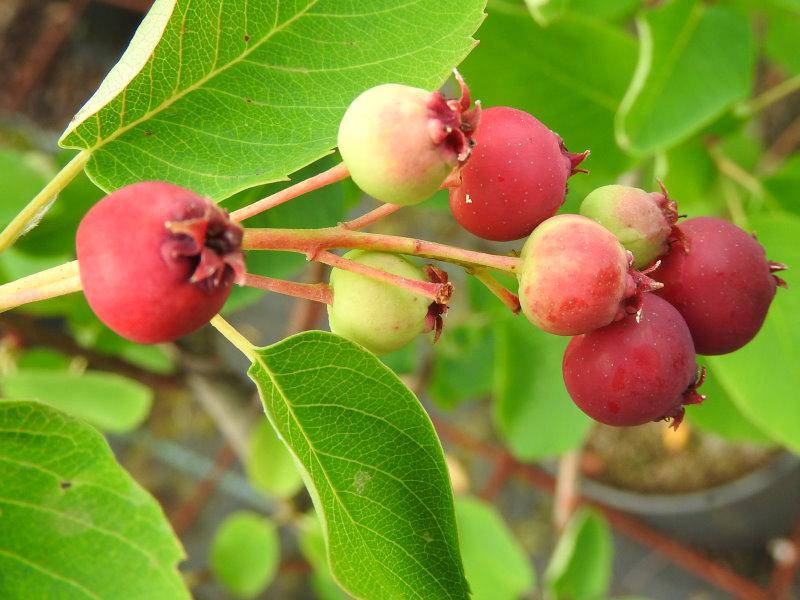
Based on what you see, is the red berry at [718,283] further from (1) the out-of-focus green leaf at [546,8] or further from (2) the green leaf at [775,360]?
(2) the green leaf at [775,360]

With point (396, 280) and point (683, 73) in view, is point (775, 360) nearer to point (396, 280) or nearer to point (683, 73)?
point (683, 73)

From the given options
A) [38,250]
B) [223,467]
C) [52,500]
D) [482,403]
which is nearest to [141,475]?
[223,467]

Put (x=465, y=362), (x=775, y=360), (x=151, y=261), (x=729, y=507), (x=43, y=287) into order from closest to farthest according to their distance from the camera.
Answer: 1. (x=151, y=261)
2. (x=43, y=287)
3. (x=775, y=360)
4. (x=465, y=362)
5. (x=729, y=507)

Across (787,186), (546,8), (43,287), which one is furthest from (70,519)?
(787,186)

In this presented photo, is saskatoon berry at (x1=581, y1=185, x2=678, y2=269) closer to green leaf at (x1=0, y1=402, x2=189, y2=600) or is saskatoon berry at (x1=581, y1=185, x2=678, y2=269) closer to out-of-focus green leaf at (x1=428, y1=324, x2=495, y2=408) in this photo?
green leaf at (x1=0, y1=402, x2=189, y2=600)

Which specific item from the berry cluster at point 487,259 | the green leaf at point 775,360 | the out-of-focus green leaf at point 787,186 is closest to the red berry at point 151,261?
the berry cluster at point 487,259

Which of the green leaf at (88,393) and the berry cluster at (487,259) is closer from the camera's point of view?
the berry cluster at (487,259)

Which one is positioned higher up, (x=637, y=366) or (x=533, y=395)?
(x=637, y=366)
